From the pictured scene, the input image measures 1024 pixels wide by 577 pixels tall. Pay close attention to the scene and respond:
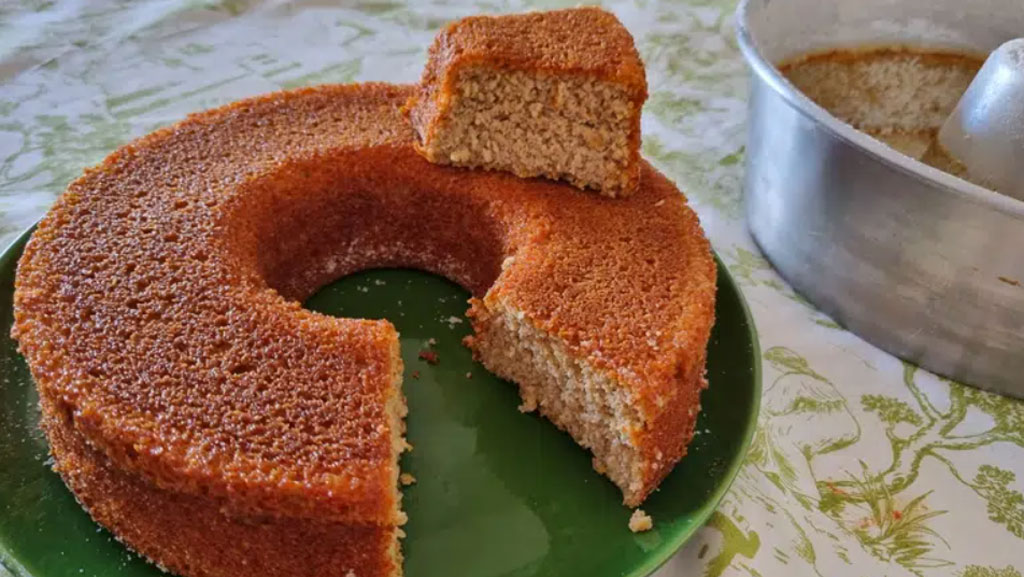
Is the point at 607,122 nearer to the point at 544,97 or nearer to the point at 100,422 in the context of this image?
the point at 544,97

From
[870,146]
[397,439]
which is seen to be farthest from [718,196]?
[397,439]

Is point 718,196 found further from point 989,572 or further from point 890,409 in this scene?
point 989,572

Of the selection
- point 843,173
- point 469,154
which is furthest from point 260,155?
A: point 843,173

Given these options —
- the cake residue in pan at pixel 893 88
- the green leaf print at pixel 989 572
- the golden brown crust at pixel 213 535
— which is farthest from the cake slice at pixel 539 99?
the green leaf print at pixel 989 572

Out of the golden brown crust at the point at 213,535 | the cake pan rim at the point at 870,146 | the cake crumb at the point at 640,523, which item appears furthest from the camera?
the cake pan rim at the point at 870,146

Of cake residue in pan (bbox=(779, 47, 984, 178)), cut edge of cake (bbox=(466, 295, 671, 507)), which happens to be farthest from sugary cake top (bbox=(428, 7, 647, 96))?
cake residue in pan (bbox=(779, 47, 984, 178))

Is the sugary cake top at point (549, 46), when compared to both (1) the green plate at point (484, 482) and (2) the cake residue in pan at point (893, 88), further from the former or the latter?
(2) the cake residue in pan at point (893, 88)
